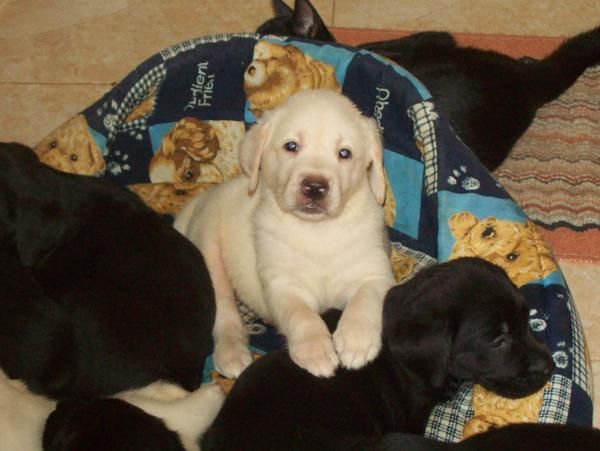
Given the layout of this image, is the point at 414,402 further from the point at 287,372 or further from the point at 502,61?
the point at 502,61

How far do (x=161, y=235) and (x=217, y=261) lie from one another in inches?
14.6

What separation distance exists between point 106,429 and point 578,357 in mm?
1126

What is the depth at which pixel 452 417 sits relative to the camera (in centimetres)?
227

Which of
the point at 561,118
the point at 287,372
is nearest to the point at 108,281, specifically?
the point at 287,372

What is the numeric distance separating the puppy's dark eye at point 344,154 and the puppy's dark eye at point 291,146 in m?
0.11

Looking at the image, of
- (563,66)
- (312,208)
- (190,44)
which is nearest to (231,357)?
(312,208)

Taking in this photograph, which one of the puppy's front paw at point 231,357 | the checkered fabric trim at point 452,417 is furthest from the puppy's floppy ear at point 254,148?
the checkered fabric trim at point 452,417

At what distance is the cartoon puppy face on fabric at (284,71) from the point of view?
111 inches

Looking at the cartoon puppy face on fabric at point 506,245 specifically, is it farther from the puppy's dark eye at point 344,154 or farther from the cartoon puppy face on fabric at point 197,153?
the cartoon puppy face on fabric at point 197,153

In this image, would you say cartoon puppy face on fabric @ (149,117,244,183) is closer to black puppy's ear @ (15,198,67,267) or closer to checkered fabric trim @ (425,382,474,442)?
black puppy's ear @ (15,198,67,267)

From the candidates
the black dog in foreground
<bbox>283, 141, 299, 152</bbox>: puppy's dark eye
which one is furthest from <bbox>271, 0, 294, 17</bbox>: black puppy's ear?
<bbox>283, 141, 299, 152</bbox>: puppy's dark eye

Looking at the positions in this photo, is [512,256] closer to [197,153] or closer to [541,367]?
[541,367]

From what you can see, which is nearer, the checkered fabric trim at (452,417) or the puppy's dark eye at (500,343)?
the puppy's dark eye at (500,343)

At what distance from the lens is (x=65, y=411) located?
2078 millimetres
